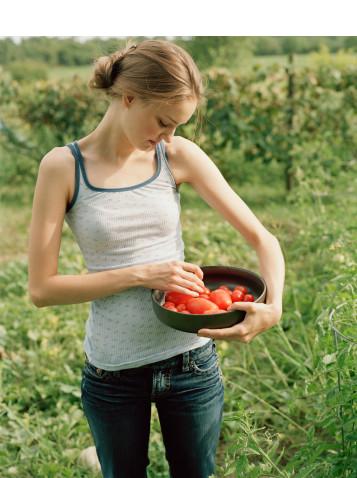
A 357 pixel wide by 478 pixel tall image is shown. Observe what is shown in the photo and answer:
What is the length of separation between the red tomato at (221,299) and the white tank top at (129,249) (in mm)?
119

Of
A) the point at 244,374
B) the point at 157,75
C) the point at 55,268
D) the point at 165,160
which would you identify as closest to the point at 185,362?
the point at 55,268

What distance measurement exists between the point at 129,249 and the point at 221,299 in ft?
0.81

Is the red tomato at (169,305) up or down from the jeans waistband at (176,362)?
up

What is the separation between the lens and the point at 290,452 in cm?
230

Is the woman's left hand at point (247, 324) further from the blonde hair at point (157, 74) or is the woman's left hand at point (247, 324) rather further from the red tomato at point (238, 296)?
the blonde hair at point (157, 74)

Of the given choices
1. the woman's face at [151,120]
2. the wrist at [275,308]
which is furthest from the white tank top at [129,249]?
the wrist at [275,308]

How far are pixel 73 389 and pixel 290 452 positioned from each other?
0.96 metres

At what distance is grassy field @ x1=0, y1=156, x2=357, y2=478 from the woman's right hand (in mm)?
337

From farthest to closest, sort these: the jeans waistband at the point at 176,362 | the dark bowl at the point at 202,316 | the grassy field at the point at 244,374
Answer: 1. the grassy field at the point at 244,374
2. the jeans waistband at the point at 176,362
3. the dark bowl at the point at 202,316

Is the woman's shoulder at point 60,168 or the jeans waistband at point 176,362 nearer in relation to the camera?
the woman's shoulder at point 60,168

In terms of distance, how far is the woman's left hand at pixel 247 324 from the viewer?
132 centimetres

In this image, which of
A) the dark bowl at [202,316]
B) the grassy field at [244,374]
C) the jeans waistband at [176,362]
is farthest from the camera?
the grassy field at [244,374]
